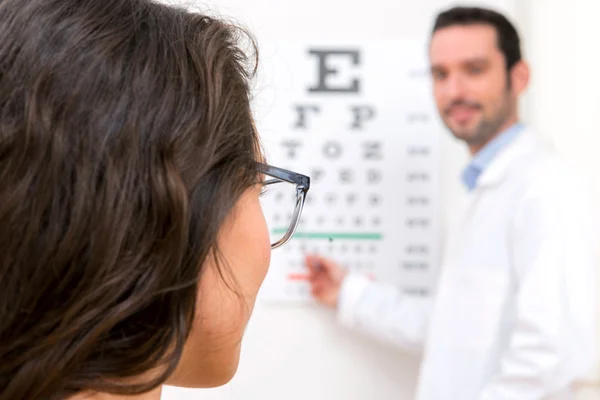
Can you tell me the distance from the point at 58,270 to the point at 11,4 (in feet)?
0.61

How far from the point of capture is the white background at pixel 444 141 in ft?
5.77

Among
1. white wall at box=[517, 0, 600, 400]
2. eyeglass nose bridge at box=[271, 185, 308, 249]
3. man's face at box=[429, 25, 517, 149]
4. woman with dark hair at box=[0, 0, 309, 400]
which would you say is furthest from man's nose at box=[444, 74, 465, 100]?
woman with dark hair at box=[0, 0, 309, 400]

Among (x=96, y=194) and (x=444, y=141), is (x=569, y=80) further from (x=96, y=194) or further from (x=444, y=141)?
(x=96, y=194)

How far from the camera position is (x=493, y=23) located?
1.67 meters

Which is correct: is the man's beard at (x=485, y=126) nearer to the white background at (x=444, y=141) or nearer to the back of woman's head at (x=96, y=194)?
the white background at (x=444, y=141)

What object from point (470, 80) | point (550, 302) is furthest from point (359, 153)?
point (550, 302)

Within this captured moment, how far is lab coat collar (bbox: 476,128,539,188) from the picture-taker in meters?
1.62

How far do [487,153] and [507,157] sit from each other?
5cm

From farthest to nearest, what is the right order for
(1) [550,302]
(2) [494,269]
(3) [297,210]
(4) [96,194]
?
(2) [494,269]
(1) [550,302]
(3) [297,210]
(4) [96,194]

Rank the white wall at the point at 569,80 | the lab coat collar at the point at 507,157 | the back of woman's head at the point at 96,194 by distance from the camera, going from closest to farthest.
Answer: the back of woman's head at the point at 96,194 < the lab coat collar at the point at 507,157 < the white wall at the point at 569,80

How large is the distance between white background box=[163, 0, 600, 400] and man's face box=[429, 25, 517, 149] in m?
0.13

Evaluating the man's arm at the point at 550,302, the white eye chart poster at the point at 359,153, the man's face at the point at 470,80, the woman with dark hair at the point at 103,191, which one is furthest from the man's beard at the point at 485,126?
the woman with dark hair at the point at 103,191

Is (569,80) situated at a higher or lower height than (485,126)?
higher

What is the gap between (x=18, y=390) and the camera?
472 millimetres
